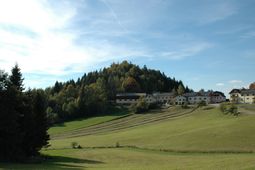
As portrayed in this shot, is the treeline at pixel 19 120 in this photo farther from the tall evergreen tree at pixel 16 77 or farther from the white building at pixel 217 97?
the white building at pixel 217 97

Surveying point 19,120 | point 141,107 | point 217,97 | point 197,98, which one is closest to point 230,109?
point 141,107

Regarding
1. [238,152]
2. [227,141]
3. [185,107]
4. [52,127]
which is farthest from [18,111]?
[185,107]

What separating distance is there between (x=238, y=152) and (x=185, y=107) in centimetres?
9172

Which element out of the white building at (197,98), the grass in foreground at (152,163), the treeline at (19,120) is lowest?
the grass in foreground at (152,163)

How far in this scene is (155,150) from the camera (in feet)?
195

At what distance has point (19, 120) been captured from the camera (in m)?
44.8

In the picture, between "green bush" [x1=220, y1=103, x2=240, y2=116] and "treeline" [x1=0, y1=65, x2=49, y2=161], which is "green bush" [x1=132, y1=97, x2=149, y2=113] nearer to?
"green bush" [x1=220, y1=103, x2=240, y2=116]

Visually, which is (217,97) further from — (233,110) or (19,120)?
(19,120)

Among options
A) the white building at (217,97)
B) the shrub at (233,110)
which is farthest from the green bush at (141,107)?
the white building at (217,97)

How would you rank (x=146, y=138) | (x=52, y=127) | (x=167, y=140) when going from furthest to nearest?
(x=52, y=127) < (x=146, y=138) < (x=167, y=140)

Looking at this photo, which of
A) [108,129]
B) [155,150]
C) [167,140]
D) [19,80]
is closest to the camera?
[19,80]

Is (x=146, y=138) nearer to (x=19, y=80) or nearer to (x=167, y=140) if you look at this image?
(x=167, y=140)

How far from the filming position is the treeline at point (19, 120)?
40.7 metres

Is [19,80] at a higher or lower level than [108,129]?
higher
